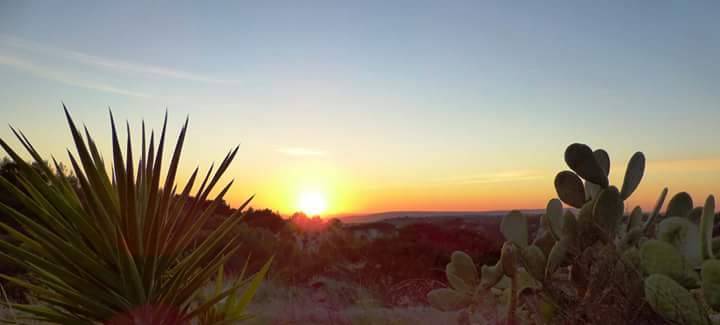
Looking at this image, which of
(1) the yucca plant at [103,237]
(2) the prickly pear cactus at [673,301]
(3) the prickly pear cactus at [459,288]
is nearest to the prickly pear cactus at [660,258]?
(2) the prickly pear cactus at [673,301]

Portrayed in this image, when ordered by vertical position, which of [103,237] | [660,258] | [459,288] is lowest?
Answer: [459,288]

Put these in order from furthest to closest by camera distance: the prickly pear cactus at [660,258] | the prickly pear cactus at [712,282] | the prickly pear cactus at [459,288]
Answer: the prickly pear cactus at [459,288]
the prickly pear cactus at [660,258]
the prickly pear cactus at [712,282]

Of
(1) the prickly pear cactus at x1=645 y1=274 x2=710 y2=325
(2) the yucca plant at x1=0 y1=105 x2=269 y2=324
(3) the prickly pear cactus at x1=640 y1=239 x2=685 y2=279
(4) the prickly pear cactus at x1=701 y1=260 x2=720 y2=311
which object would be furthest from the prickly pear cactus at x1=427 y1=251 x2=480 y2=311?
(2) the yucca plant at x1=0 y1=105 x2=269 y2=324

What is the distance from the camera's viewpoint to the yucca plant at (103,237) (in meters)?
2.65

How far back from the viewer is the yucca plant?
2654 mm

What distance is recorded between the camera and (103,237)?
2701 mm

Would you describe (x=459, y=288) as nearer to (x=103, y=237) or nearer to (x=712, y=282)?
(x=712, y=282)

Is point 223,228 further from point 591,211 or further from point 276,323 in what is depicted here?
point 276,323

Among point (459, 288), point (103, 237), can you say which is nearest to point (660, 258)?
point (459, 288)

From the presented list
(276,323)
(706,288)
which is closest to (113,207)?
(706,288)

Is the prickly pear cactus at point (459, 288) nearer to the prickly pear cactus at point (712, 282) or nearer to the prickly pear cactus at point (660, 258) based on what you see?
the prickly pear cactus at point (660, 258)

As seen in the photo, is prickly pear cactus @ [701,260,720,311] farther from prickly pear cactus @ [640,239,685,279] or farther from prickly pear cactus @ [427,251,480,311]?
prickly pear cactus @ [427,251,480,311]

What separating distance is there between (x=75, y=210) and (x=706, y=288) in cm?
348

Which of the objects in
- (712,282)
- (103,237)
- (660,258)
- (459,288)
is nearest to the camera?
(103,237)
